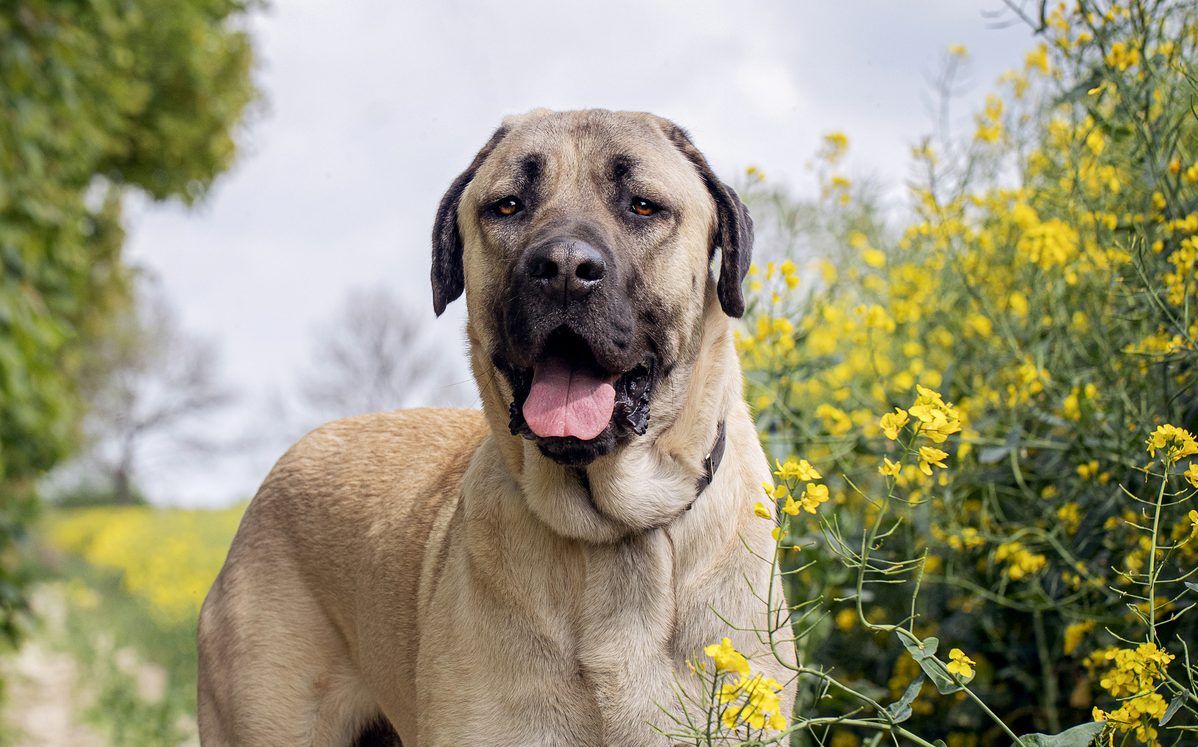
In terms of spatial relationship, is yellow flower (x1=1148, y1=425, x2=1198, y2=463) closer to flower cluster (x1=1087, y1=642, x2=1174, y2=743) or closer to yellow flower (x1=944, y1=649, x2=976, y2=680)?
flower cluster (x1=1087, y1=642, x2=1174, y2=743)

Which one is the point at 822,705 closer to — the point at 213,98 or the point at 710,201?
the point at 710,201

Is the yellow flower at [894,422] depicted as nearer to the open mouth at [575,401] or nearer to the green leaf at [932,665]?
the green leaf at [932,665]

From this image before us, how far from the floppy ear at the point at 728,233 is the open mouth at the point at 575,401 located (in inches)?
12.1

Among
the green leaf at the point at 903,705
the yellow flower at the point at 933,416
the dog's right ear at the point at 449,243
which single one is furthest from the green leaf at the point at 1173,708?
the dog's right ear at the point at 449,243

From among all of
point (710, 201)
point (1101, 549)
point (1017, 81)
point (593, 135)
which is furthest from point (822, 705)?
point (1017, 81)

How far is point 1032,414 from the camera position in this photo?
11.6 ft

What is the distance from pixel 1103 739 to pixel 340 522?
2.12 metres

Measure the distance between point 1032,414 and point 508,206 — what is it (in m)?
1.81

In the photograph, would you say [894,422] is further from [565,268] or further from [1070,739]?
[565,268]

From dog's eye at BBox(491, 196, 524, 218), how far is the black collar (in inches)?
28.0

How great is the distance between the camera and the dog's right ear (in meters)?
3.03

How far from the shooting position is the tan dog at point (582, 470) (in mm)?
2461

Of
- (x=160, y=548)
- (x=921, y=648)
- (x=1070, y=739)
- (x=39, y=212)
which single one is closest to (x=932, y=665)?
(x=921, y=648)

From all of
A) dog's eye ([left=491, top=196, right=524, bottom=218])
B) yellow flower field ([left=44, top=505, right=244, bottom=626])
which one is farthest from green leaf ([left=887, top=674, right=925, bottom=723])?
yellow flower field ([left=44, top=505, right=244, bottom=626])
